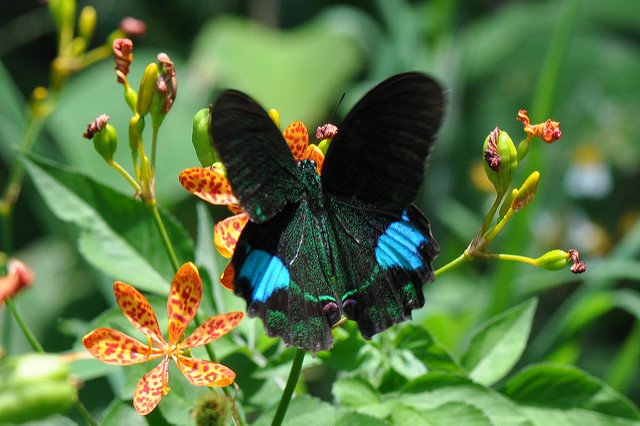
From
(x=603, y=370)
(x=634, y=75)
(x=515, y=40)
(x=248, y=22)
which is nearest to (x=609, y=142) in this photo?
(x=634, y=75)

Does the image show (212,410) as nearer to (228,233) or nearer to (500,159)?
(228,233)

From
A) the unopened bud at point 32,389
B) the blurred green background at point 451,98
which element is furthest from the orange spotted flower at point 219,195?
the blurred green background at point 451,98

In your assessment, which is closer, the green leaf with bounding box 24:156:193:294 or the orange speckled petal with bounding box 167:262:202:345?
the orange speckled petal with bounding box 167:262:202:345

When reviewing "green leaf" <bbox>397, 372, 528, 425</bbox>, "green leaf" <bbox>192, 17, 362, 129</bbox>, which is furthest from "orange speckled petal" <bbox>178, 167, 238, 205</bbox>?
"green leaf" <bbox>192, 17, 362, 129</bbox>

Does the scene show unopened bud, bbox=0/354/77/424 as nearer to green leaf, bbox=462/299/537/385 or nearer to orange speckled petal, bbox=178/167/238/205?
orange speckled petal, bbox=178/167/238/205

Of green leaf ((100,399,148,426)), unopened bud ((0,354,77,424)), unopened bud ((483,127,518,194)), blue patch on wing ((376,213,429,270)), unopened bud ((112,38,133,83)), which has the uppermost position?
unopened bud ((112,38,133,83))

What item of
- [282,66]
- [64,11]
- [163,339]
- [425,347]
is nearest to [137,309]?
[163,339]

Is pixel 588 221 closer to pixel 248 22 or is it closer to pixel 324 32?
pixel 324 32
